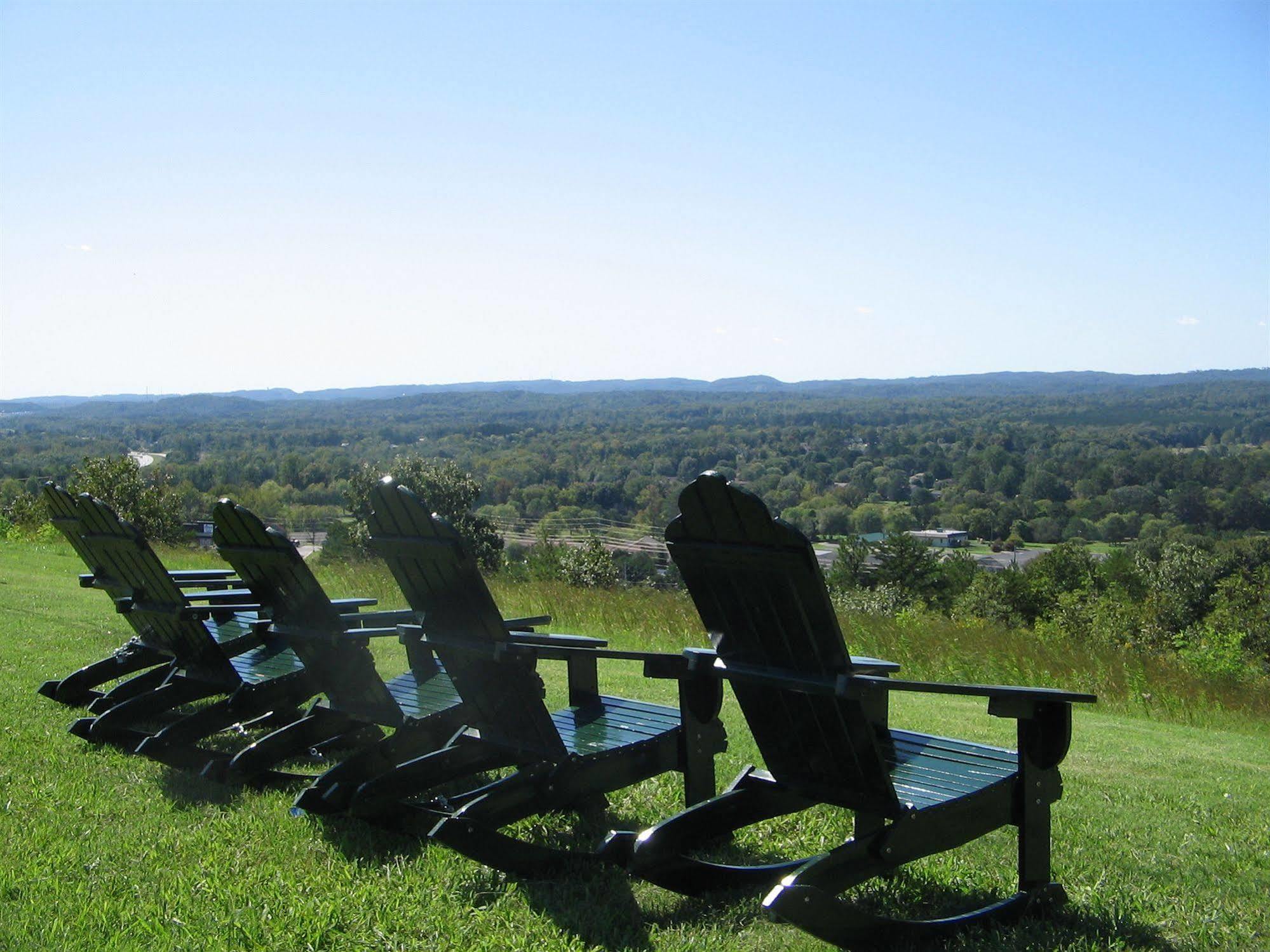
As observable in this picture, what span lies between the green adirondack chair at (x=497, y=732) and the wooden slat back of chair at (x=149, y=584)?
4.65ft

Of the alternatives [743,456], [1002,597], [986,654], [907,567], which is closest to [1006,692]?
[986,654]

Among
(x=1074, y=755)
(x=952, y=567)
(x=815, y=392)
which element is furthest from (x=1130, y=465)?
(x=815, y=392)

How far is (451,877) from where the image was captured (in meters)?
3.24

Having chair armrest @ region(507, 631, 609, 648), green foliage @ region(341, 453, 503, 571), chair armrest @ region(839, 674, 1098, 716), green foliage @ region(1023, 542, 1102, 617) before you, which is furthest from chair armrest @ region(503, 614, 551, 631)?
green foliage @ region(1023, 542, 1102, 617)

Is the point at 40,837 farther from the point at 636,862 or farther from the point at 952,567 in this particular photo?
the point at 952,567

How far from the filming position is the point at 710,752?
376 centimetres

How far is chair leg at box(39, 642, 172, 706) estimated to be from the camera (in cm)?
565

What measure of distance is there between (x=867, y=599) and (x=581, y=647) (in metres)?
35.2

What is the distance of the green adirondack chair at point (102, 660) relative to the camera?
5.24 meters

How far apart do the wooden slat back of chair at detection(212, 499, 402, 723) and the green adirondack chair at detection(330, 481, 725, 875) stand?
419mm

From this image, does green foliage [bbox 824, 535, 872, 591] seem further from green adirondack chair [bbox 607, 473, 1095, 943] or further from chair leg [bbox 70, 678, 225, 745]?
green adirondack chair [bbox 607, 473, 1095, 943]

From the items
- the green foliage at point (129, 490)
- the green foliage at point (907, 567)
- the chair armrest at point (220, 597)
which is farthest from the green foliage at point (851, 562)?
the chair armrest at point (220, 597)

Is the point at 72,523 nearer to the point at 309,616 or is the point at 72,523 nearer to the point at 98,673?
the point at 98,673

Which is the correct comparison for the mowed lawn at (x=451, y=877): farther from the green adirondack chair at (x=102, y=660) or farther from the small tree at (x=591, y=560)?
the small tree at (x=591, y=560)
